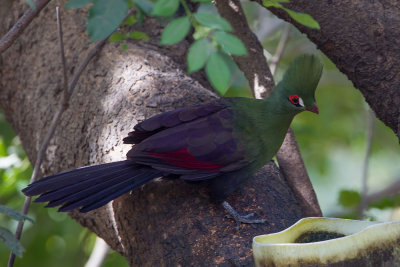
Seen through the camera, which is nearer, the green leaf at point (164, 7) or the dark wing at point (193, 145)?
the green leaf at point (164, 7)

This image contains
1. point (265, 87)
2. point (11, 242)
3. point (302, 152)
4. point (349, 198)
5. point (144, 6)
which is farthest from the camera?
point (302, 152)

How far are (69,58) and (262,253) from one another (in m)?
1.74

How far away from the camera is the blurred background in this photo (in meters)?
3.71

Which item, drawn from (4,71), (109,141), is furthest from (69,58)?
(109,141)

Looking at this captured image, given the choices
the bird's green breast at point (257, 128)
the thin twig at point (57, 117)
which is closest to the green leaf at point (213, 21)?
the bird's green breast at point (257, 128)

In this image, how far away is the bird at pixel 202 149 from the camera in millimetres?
2047

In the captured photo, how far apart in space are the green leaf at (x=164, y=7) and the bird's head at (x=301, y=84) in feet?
3.41

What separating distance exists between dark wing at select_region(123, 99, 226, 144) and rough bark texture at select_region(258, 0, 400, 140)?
2.01ft

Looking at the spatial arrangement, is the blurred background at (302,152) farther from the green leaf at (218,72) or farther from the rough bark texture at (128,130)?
the green leaf at (218,72)

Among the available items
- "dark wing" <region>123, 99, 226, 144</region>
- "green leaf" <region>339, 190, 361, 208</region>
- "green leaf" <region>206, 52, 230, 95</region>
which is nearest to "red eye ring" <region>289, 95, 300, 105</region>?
"dark wing" <region>123, 99, 226, 144</region>

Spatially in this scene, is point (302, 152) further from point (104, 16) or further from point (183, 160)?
point (104, 16)

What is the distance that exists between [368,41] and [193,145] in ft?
2.81

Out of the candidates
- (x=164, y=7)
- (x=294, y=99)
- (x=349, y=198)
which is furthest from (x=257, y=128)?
(x=349, y=198)

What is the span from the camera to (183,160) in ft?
7.06
